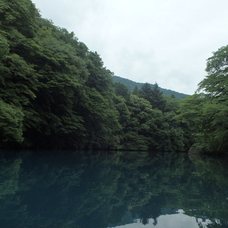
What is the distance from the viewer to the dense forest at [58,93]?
12898 mm

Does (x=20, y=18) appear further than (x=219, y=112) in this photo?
Yes

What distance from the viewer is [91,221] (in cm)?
312

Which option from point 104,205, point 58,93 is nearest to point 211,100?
point 58,93

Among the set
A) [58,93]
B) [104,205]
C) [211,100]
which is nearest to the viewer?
[104,205]

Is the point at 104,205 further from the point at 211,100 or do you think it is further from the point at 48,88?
the point at 48,88

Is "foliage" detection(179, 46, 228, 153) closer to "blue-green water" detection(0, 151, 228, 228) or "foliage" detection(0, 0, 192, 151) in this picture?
"foliage" detection(0, 0, 192, 151)

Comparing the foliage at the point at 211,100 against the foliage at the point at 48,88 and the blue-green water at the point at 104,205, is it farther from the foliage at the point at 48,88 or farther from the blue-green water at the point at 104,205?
the blue-green water at the point at 104,205

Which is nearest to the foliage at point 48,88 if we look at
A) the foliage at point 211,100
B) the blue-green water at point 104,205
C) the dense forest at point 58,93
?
the dense forest at point 58,93

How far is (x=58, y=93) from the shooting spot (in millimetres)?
18109

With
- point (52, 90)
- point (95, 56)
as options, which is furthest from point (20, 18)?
point (95, 56)

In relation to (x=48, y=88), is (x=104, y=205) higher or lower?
lower

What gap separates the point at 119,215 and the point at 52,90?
1523cm

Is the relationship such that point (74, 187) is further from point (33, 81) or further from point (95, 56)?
point (95, 56)

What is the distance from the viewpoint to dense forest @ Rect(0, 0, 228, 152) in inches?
508
